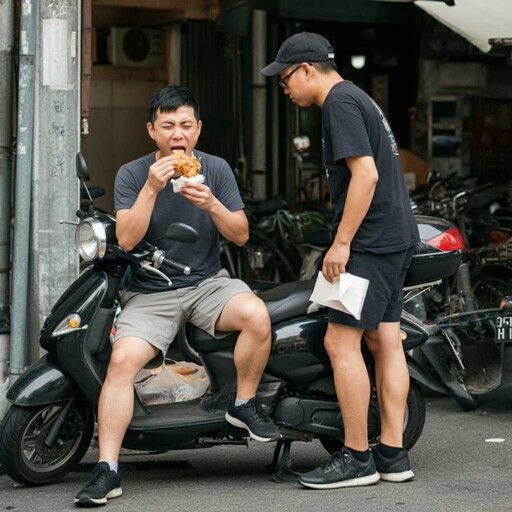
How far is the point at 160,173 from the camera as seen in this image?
17.8 feet

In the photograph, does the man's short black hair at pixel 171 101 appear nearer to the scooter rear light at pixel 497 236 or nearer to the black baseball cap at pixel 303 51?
the black baseball cap at pixel 303 51

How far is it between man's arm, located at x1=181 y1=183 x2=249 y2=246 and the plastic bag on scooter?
0.71 metres

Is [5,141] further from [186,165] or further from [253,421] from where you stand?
[253,421]

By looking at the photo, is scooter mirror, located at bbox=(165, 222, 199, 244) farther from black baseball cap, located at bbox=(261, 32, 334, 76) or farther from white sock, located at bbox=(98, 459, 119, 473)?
white sock, located at bbox=(98, 459, 119, 473)

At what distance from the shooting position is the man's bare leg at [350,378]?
18.5 ft

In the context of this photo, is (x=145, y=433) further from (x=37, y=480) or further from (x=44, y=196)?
(x=44, y=196)

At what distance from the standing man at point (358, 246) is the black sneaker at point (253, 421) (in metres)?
0.28

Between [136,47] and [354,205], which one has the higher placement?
[136,47]

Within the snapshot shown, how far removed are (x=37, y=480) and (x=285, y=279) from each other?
5.96 meters

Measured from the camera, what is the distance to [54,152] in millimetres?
6996

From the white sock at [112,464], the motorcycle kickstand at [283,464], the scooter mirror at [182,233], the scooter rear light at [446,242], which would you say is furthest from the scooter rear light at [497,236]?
the white sock at [112,464]

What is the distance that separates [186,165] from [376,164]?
854mm

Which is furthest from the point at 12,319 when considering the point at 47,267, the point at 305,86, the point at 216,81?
the point at 216,81

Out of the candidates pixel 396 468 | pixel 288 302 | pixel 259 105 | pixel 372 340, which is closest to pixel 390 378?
pixel 372 340
